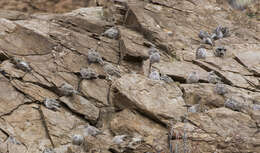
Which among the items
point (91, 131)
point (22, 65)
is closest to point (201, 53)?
point (91, 131)

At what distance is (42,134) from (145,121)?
226cm

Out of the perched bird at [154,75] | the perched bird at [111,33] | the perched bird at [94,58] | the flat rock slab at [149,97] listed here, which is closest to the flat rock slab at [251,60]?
the perched bird at [154,75]

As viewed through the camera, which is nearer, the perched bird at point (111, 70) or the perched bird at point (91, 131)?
the perched bird at point (91, 131)

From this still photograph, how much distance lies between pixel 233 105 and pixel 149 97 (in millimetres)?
1964

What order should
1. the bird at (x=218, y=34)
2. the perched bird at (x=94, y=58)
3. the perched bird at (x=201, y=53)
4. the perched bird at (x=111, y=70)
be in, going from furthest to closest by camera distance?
the bird at (x=218, y=34) < the perched bird at (x=201, y=53) < the perched bird at (x=94, y=58) < the perched bird at (x=111, y=70)

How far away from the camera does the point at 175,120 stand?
9.79 m

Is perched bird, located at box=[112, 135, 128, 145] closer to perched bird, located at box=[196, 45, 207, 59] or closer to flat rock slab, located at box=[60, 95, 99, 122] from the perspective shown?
flat rock slab, located at box=[60, 95, 99, 122]

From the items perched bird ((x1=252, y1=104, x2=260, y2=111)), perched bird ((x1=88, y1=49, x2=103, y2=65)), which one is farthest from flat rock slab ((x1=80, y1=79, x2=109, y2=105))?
perched bird ((x1=252, y1=104, x2=260, y2=111))

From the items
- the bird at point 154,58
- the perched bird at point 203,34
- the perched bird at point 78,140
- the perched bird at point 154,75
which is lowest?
the perched bird at point 78,140

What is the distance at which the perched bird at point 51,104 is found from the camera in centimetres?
1054

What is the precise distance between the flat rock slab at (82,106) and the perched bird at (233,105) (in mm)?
3056

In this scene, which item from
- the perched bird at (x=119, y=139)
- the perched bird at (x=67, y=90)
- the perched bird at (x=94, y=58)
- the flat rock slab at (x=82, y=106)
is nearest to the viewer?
the perched bird at (x=119, y=139)

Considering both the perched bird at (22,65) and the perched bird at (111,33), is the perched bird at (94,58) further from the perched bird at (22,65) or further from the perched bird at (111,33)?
the perched bird at (22,65)

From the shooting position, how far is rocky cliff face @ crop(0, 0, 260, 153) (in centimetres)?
948
